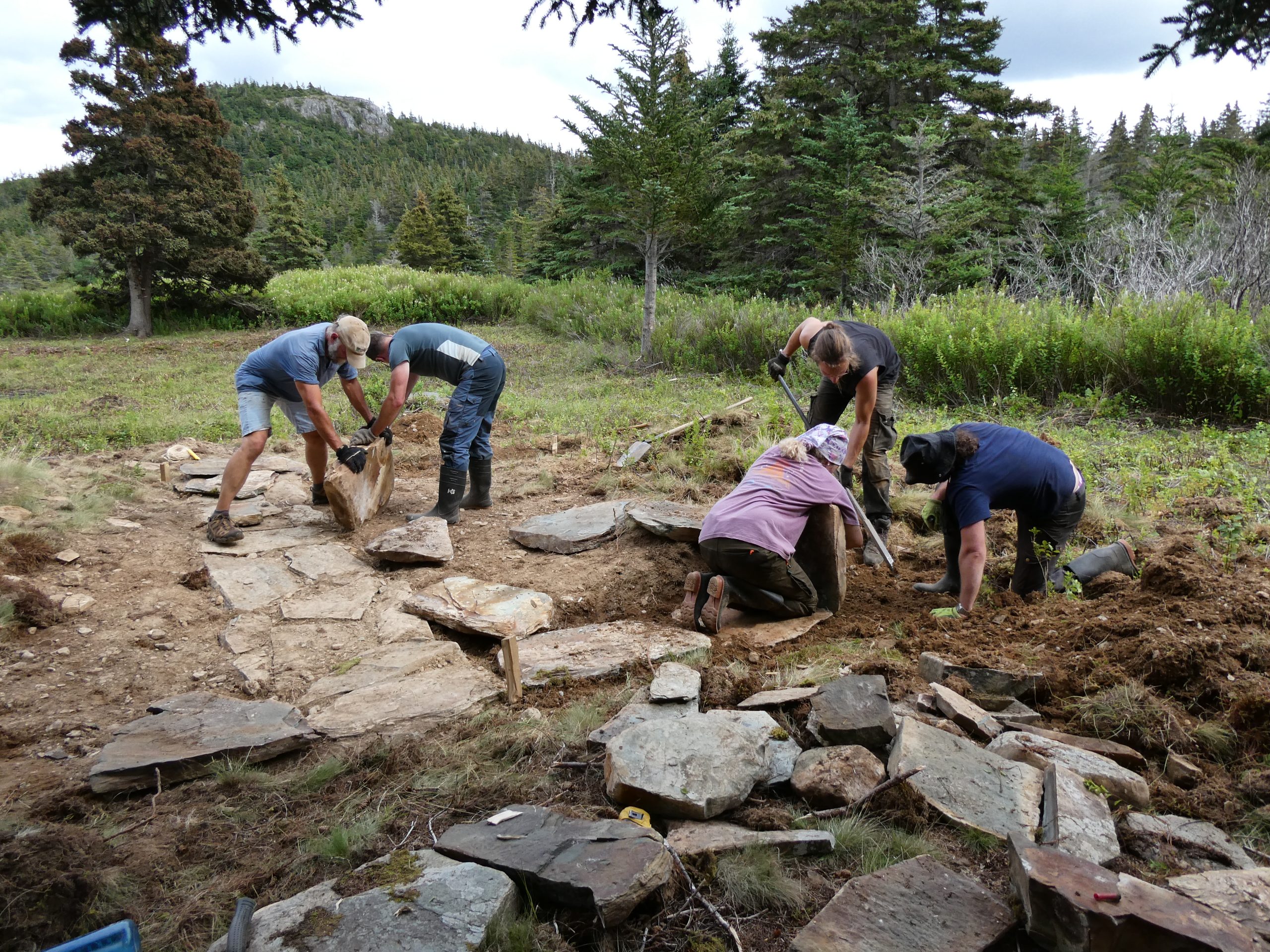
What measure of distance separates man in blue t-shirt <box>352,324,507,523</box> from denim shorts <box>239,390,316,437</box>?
37cm

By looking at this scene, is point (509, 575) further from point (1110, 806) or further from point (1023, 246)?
point (1023, 246)

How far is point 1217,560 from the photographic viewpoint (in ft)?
12.9

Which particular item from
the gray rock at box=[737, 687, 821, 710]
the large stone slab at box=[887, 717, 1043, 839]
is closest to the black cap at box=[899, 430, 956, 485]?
the gray rock at box=[737, 687, 821, 710]

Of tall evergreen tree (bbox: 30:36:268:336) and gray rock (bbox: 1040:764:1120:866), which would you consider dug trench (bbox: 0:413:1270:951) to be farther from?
tall evergreen tree (bbox: 30:36:268:336)

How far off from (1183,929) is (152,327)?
57.8 ft

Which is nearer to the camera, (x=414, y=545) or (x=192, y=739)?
(x=192, y=739)

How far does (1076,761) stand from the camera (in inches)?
95.7

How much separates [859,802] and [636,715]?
2.94 feet

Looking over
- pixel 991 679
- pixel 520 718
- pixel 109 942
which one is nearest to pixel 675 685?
pixel 520 718

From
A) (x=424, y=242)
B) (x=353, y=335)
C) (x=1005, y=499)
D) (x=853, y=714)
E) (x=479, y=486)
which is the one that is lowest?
(x=853, y=714)

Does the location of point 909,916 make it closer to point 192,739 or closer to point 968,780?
point 968,780

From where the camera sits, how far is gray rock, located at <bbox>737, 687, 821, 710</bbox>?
289 centimetres

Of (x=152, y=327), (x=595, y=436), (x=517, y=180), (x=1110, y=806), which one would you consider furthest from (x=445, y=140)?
(x=1110, y=806)

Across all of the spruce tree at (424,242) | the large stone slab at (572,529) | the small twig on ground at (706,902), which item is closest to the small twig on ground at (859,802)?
the small twig on ground at (706,902)
